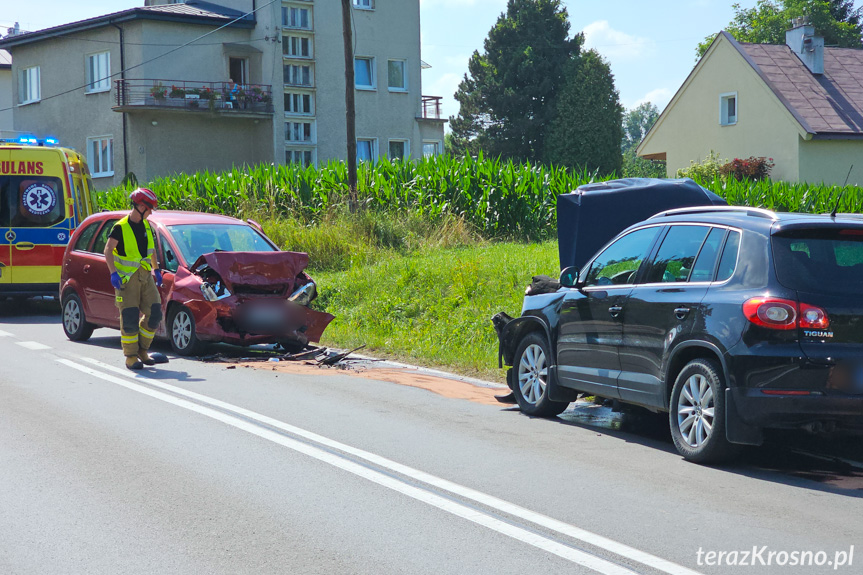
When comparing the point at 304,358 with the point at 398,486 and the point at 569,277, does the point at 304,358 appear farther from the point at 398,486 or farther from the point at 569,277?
the point at 398,486

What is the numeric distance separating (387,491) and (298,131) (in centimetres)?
4020

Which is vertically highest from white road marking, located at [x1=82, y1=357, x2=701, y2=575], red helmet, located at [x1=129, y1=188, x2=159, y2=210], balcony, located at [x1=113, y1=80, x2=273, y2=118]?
balcony, located at [x1=113, y1=80, x2=273, y2=118]

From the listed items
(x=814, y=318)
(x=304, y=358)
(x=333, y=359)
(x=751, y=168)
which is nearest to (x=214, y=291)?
(x=304, y=358)

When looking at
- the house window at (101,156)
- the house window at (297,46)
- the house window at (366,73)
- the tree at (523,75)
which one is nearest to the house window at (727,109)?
the house window at (366,73)

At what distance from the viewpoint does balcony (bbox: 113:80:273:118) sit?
1593 inches

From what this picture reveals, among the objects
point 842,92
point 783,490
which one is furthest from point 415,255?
point 842,92

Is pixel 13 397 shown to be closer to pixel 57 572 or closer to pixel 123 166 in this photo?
pixel 57 572

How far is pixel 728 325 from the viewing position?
6344 mm

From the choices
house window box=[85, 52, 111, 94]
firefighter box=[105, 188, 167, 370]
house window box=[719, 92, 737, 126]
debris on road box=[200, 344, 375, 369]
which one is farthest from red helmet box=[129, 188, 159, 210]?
house window box=[85, 52, 111, 94]

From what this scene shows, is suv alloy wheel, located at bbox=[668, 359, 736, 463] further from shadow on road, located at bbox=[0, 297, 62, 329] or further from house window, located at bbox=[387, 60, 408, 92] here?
house window, located at bbox=[387, 60, 408, 92]

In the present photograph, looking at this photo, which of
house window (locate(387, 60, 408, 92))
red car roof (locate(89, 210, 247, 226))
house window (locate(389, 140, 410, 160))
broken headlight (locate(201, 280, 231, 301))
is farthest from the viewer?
house window (locate(387, 60, 408, 92))

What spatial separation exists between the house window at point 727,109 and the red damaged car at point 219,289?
102 feet

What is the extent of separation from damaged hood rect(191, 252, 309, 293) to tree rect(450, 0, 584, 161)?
52.5 metres

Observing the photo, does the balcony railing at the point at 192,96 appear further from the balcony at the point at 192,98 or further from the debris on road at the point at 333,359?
the debris on road at the point at 333,359
